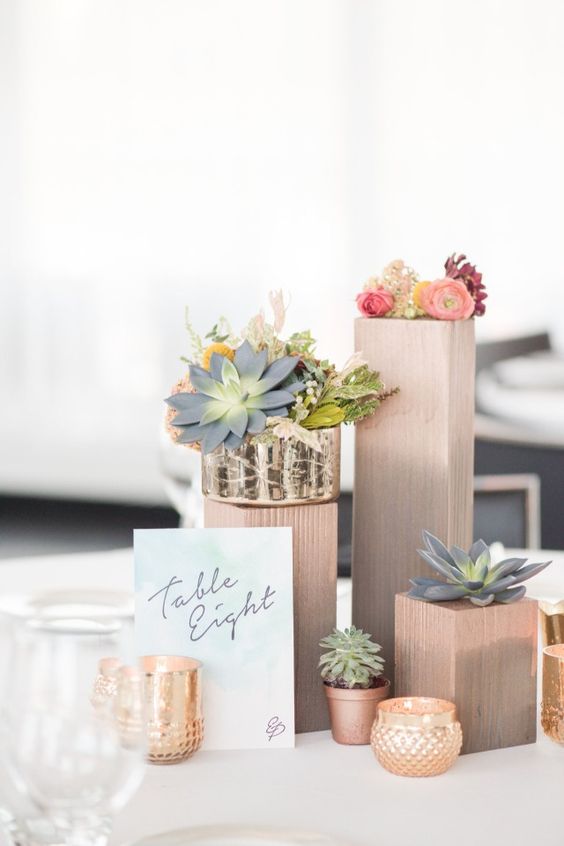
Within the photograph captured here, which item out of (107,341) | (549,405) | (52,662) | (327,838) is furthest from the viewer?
(107,341)

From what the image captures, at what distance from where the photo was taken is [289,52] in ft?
16.4

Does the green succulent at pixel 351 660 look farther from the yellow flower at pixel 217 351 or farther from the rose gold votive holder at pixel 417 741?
the yellow flower at pixel 217 351

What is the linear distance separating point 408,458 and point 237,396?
0.67ft

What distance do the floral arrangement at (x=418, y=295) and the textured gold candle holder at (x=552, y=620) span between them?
266 mm

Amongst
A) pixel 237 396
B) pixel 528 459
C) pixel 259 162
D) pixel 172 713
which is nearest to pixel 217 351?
pixel 237 396

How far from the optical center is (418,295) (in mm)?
1042

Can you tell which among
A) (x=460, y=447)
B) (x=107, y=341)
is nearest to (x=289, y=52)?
(x=107, y=341)

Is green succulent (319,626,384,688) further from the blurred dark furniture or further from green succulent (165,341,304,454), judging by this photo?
the blurred dark furniture

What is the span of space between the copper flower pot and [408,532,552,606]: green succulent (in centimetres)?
8

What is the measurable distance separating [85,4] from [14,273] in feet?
4.03

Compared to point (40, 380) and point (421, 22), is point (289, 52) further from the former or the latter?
point (40, 380)

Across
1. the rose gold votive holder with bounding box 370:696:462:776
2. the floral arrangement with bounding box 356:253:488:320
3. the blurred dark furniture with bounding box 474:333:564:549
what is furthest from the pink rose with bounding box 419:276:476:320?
the blurred dark furniture with bounding box 474:333:564:549

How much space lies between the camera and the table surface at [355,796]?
29.4 inches

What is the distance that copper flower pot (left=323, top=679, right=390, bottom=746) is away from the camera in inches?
36.1
